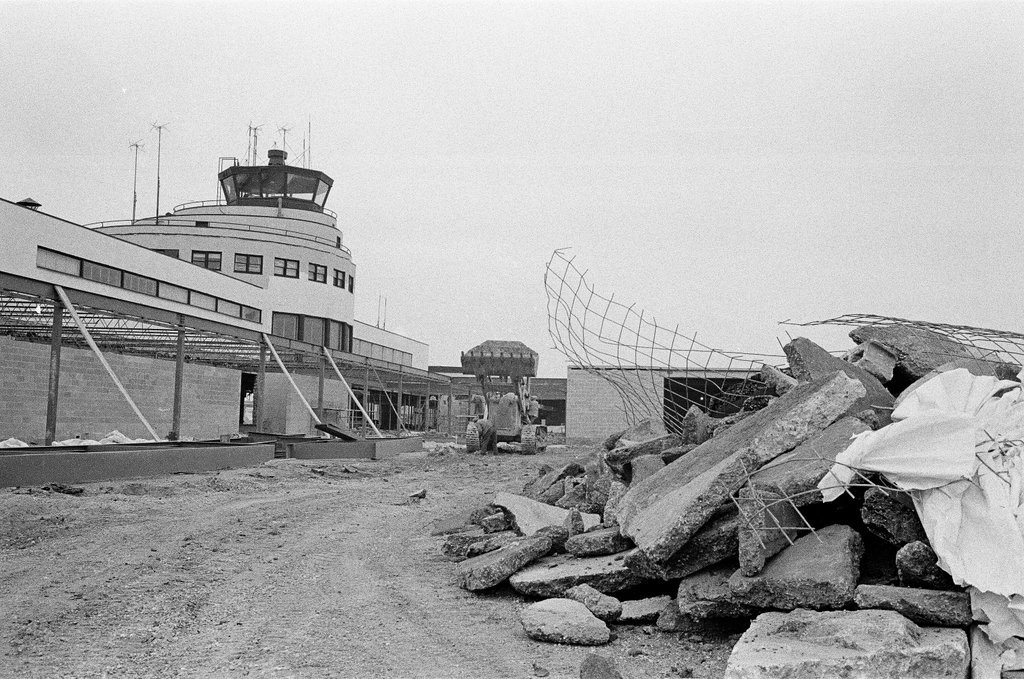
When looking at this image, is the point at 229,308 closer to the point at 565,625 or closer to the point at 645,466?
the point at 645,466

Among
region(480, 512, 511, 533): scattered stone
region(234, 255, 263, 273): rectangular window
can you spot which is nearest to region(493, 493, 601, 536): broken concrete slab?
region(480, 512, 511, 533): scattered stone

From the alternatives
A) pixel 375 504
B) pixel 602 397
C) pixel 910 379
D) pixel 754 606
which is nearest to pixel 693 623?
pixel 754 606

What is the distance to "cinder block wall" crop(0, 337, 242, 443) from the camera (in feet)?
62.5

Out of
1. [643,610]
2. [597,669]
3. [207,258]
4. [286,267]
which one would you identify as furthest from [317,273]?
[597,669]

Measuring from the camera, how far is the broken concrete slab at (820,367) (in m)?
6.69

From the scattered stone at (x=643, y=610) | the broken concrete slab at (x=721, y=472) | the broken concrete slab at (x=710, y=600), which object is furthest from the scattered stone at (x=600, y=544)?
the broken concrete slab at (x=710, y=600)

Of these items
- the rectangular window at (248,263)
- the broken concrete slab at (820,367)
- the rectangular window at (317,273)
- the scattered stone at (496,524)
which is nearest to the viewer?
the broken concrete slab at (820,367)

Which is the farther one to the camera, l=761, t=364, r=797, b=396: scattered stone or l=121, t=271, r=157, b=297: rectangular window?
l=121, t=271, r=157, b=297: rectangular window

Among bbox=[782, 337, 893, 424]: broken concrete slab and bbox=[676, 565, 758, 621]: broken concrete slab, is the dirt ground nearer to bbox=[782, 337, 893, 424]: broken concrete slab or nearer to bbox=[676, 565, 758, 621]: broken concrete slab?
bbox=[676, 565, 758, 621]: broken concrete slab

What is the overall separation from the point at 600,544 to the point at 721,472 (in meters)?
1.38

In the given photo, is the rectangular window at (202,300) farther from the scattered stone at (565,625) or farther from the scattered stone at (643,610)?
the scattered stone at (643,610)

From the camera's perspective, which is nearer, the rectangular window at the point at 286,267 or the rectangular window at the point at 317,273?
the rectangular window at the point at 286,267

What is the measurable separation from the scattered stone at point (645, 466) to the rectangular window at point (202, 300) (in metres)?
22.5

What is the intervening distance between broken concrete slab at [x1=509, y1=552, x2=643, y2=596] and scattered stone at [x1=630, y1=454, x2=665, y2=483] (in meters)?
1.64
